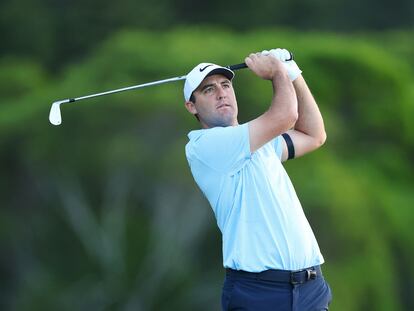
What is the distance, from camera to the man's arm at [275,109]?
12.9 feet

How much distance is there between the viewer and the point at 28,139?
41.0 ft

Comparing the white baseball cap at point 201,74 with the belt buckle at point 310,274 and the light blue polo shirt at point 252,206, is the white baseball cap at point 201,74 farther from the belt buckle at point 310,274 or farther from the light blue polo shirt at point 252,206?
the belt buckle at point 310,274

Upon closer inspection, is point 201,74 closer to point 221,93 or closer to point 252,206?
point 221,93

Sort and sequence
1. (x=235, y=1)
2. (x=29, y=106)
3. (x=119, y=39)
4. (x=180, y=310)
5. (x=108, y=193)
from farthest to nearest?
(x=235, y=1)
(x=119, y=39)
(x=29, y=106)
(x=108, y=193)
(x=180, y=310)

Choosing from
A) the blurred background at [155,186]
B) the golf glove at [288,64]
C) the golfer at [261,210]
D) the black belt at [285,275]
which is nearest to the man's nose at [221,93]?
the golfer at [261,210]

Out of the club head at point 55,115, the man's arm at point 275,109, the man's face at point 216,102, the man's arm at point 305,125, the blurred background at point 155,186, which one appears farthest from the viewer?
the blurred background at point 155,186

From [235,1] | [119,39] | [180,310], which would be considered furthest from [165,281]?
[235,1]

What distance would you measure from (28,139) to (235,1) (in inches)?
312

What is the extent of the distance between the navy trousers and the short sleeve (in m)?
0.41

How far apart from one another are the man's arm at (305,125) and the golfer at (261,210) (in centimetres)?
26

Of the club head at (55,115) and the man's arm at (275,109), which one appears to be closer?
the man's arm at (275,109)

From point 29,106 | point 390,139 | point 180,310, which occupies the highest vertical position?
point 29,106

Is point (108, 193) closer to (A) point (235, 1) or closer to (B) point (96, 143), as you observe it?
(B) point (96, 143)

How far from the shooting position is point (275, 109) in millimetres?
3951
